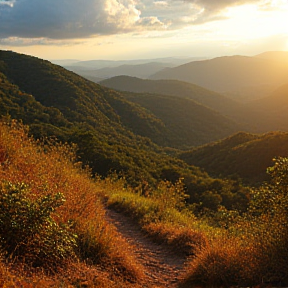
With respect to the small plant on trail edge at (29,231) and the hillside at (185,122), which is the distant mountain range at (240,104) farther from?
the small plant on trail edge at (29,231)

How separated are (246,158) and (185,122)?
136 ft

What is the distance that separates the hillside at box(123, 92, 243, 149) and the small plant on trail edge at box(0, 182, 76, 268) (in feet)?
171

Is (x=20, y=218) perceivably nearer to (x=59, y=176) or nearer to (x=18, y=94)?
(x=59, y=176)

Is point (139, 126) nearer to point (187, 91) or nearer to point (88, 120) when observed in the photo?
point (88, 120)

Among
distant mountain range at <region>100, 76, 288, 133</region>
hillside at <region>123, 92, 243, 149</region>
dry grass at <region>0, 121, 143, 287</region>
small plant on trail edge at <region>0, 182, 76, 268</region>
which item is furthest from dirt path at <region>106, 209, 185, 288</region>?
distant mountain range at <region>100, 76, 288, 133</region>

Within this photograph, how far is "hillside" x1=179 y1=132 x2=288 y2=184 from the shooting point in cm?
3017

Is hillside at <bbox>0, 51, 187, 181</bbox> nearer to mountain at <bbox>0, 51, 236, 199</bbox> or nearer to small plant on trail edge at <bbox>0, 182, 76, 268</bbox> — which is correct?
mountain at <bbox>0, 51, 236, 199</bbox>

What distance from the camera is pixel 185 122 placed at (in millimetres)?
73375

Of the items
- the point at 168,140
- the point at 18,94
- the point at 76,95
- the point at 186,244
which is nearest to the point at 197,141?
the point at 168,140

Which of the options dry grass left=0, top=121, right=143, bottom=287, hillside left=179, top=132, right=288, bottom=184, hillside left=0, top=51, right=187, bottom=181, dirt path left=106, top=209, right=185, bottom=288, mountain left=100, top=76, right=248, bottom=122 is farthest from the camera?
mountain left=100, top=76, right=248, bottom=122

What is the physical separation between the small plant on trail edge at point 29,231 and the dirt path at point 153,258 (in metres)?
1.35

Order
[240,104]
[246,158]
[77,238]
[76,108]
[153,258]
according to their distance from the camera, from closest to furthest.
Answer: [77,238], [153,258], [246,158], [76,108], [240,104]

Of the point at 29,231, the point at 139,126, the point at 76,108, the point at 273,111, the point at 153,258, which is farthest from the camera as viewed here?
the point at 273,111

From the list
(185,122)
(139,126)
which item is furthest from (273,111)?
(139,126)
